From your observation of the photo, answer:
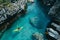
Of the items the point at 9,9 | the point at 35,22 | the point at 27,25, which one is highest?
the point at 9,9

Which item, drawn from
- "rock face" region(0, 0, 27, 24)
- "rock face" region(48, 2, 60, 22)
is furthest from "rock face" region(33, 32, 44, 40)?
"rock face" region(0, 0, 27, 24)

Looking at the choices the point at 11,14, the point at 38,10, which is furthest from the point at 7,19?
the point at 38,10

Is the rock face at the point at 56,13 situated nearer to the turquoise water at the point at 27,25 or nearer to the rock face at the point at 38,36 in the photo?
the turquoise water at the point at 27,25

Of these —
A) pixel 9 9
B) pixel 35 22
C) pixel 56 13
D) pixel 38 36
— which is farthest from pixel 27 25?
pixel 56 13

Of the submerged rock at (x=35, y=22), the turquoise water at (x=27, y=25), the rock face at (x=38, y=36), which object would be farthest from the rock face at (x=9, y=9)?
the rock face at (x=38, y=36)

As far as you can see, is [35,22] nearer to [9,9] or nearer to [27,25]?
[27,25]

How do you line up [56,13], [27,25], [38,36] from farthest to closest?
[27,25]
[56,13]
[38,36]

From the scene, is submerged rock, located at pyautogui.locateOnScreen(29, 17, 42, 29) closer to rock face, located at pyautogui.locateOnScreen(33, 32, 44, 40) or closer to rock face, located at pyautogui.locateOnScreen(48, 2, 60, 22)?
rock face, located at pyautogui.locateOnScreen(33, 32, 44, 40)

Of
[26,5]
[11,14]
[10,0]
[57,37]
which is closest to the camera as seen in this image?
[57,37]

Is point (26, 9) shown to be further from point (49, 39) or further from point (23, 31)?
point (49, 39)
